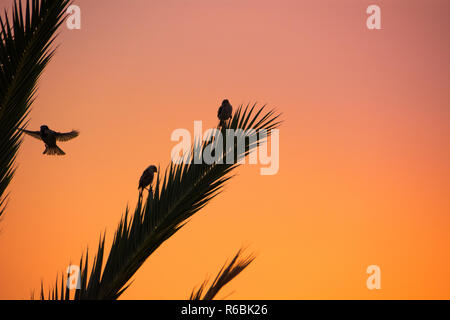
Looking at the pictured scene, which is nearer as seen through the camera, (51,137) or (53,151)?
(51,137)

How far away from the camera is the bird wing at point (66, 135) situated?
396 cm

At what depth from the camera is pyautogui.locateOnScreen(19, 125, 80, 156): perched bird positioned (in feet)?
12.6

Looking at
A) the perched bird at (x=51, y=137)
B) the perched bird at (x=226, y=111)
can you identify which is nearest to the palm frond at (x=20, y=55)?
the perched bird at (x=51, y=137)

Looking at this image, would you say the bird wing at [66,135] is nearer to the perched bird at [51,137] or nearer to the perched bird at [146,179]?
the perched bird at [51,137]

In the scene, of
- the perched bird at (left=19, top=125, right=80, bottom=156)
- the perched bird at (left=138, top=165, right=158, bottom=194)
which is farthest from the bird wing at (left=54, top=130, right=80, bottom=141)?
the perched bird at (left=138, top=165, right=158, bottom=194)

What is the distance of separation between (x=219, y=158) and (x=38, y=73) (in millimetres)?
1236

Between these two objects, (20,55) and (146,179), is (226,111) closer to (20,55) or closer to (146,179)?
(146,179)

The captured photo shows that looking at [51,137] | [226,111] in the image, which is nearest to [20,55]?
[51,137]

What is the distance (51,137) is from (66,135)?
0.11 meters

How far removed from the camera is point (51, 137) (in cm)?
393

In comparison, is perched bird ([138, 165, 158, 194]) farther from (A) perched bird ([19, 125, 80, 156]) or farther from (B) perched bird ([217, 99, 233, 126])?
(B) perched bird ([217, 99, 233, 126])

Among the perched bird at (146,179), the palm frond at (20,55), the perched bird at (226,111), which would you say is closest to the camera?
the palm frond at (20,55)
